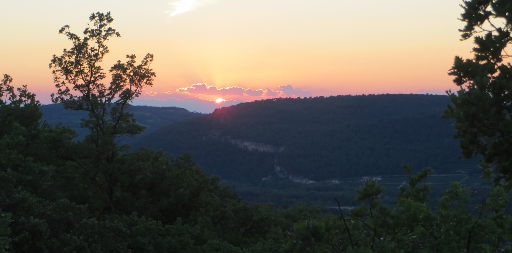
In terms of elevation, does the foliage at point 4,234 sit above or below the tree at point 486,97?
below

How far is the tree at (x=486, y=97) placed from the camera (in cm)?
1469

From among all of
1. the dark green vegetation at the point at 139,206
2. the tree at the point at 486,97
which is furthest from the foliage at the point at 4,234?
the tree at the point at 486,97

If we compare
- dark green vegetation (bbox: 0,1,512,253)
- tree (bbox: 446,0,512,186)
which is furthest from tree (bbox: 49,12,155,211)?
tree (bbox: 446,0,512,186)

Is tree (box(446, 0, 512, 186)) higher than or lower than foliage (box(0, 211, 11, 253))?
higher

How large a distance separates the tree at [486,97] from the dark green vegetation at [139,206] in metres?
0.60

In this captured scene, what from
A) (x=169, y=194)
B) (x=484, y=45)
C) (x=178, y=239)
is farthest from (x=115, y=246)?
(x=169, y=194)

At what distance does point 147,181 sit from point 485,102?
2273 cm

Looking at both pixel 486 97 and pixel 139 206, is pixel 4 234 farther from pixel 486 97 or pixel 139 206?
pixel 139 206

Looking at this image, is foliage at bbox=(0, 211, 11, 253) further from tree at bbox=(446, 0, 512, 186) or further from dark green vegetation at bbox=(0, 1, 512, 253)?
tree at bbox=(446, 0, 512, 186)

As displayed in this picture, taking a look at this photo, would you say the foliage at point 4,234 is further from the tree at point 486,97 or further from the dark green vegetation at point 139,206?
the tree at point 486,97

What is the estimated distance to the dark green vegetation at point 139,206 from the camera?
1226cm

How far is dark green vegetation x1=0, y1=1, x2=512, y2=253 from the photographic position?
12258 mm

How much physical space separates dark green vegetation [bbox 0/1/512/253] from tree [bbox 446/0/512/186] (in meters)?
0.60

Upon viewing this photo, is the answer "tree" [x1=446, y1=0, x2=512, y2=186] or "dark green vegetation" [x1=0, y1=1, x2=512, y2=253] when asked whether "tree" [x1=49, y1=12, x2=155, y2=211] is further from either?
"tree" [x1=446, y1=0, x2=512, y2=186]
